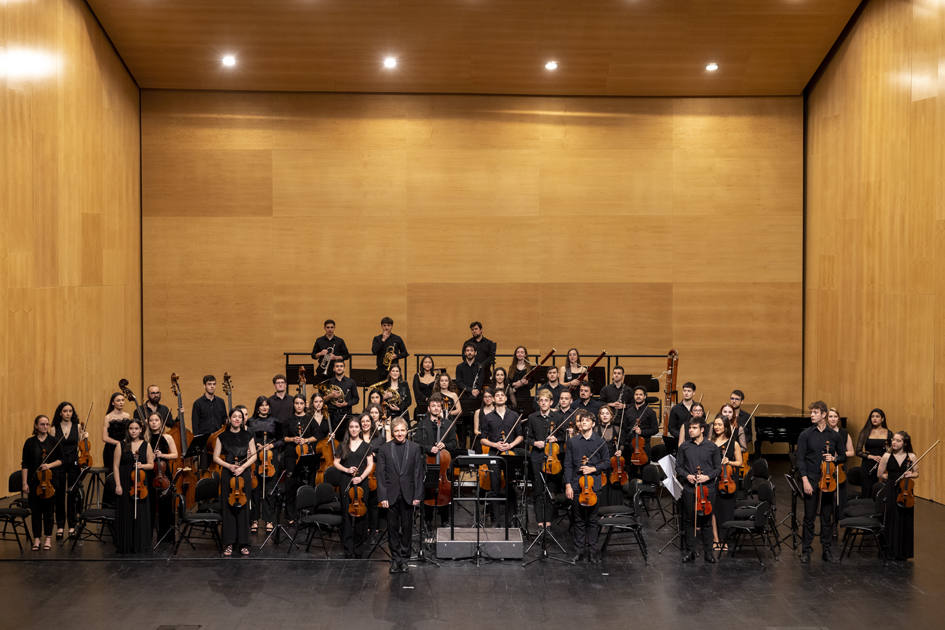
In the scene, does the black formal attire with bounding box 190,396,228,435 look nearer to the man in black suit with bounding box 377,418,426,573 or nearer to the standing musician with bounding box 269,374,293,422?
the standing musician with bounding box 269,374,293,422

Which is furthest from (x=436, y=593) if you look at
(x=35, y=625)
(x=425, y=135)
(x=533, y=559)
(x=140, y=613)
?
(x=425, y=135)

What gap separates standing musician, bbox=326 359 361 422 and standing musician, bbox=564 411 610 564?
9.43ft

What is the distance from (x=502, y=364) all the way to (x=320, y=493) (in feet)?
20.8

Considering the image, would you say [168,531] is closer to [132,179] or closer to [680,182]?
[132,179]

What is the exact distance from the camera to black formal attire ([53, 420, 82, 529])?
939 cm

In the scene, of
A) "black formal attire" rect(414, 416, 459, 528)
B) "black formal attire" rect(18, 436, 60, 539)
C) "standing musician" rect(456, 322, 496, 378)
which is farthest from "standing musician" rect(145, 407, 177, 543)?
"standing musician" rect(456, 322, 496, 378)

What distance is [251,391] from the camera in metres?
15.1

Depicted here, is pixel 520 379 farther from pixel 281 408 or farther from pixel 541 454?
pixel 281 408

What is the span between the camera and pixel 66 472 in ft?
31.2

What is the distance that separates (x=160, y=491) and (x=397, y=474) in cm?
236

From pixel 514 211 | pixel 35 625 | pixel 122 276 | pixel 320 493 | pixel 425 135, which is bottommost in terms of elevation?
pixel 35 625

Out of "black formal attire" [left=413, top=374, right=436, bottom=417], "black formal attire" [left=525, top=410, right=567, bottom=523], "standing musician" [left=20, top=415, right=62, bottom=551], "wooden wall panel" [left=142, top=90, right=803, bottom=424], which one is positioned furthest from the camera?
"wooden wall panel" [left=142, top=90, right=803, bottom=424]

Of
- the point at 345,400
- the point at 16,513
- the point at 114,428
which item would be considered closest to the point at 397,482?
the point at 345,400

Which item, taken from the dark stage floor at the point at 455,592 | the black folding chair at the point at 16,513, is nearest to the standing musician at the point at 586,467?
the dark stage floor at the point at 455,592
